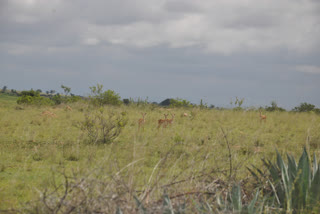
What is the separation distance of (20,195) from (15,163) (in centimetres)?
234

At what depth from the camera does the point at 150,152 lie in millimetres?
7805

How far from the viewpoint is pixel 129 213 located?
2.93 metres

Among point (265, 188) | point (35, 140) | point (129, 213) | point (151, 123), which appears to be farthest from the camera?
point (151, 123)

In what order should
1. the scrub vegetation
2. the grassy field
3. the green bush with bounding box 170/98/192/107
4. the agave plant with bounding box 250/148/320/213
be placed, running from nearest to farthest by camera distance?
the scrub vegetation
the agave plant with bounding box 250/148/320/213
the grassy field
the green bush with bounding box 170/98/192/107

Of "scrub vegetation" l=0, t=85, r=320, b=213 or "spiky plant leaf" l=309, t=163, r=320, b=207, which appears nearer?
"scrub vegetation" l=0, t=85, r=320, b=213

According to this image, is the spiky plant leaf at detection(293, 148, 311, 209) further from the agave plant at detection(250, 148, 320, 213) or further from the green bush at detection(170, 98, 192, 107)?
the green bush at detection(170, 98, 192, 107)

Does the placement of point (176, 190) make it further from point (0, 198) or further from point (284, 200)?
point (0, 198)

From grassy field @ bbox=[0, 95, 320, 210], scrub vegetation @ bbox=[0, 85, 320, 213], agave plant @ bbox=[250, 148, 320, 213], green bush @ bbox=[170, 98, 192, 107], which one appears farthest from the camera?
green bush @ bbox=[170, 98, 192, 107]

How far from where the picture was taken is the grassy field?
142 inches

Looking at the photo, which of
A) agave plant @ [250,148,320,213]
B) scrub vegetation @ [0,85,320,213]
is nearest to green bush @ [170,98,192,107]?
scrub vegetation @ [0,85,320,213]

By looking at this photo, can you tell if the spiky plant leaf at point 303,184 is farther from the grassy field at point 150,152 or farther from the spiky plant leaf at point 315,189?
the grassy field at point 150,152

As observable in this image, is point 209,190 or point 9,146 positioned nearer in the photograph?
point 209,190

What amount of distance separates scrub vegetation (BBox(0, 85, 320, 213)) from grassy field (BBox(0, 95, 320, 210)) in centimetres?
3

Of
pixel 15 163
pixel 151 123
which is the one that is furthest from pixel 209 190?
pixel 151 123
